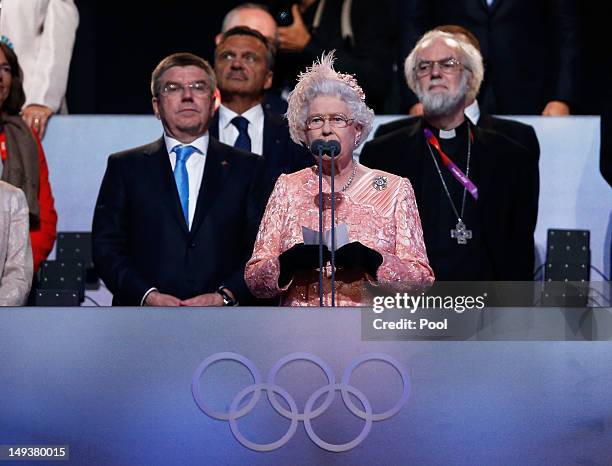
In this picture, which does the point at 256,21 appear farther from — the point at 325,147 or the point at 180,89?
the point at 325,147

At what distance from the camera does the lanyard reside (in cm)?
383

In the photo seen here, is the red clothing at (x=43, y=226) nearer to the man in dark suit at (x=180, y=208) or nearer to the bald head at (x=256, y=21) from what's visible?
the man in dark suit at (x=180, y=208)

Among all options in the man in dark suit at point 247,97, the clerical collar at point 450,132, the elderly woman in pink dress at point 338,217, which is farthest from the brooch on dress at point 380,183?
the man in dark suit at point 247,97

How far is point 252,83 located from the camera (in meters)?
4.25

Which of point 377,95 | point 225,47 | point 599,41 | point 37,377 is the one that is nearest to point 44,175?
point 225,47

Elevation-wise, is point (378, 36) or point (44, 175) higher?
point (378, 36)

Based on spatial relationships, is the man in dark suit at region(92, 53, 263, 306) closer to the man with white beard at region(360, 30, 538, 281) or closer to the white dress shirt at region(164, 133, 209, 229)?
the white dress shirt at region(164, 133, 209, 229)

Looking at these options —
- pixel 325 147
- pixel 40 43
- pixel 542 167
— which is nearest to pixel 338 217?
pixel 325 147

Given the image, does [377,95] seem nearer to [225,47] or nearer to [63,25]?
[225,47]

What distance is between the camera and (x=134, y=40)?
5906 mm

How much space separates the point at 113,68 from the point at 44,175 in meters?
1.85

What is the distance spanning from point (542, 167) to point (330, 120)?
63.4 inches

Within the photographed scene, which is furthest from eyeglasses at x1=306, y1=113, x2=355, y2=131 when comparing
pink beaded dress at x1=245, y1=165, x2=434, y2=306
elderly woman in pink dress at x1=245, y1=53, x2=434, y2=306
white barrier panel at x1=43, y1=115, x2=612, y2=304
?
white barrier panel at x1=43, y1=115, x2=612, y2=304

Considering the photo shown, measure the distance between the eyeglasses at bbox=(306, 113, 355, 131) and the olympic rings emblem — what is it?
31.7 inches
